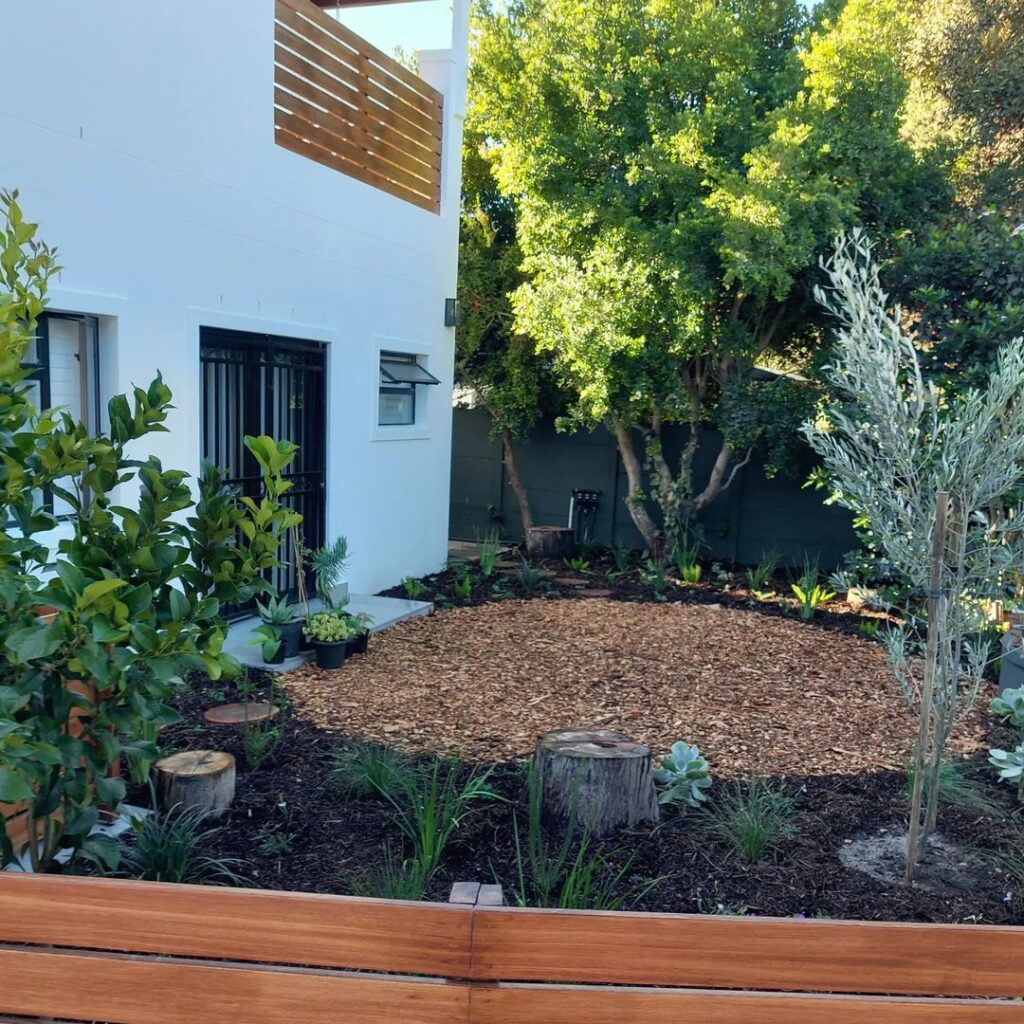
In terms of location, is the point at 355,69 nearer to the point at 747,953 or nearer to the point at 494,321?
the point at 494,321

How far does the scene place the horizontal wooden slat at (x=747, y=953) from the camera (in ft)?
5.34

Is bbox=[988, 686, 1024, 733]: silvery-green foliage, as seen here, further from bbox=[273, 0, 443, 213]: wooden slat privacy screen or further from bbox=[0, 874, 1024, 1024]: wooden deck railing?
bbox=[273, 0, 443, 213]: wooden slat privacy screen

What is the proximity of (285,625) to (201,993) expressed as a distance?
15.6 ft

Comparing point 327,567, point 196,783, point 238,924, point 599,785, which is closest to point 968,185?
point 327,567

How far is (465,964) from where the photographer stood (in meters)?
1.67

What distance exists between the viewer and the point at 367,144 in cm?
809

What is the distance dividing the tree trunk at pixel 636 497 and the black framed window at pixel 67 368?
244 inches

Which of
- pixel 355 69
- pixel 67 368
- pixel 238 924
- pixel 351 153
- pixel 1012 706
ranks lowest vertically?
pixel 1012 706

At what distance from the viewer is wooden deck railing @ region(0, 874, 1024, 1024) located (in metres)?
1.63

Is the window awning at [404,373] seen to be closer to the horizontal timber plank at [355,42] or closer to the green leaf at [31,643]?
the horizontal timber plank at [355,42]

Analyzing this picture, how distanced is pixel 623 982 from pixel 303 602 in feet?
18.6

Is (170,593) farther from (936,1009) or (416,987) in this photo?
(936,1009)

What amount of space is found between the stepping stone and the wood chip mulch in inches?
7.9

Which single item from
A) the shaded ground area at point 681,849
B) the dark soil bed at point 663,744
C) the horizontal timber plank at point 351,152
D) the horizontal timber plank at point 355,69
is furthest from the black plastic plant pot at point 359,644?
the horizontal timber plank at point 355,69
